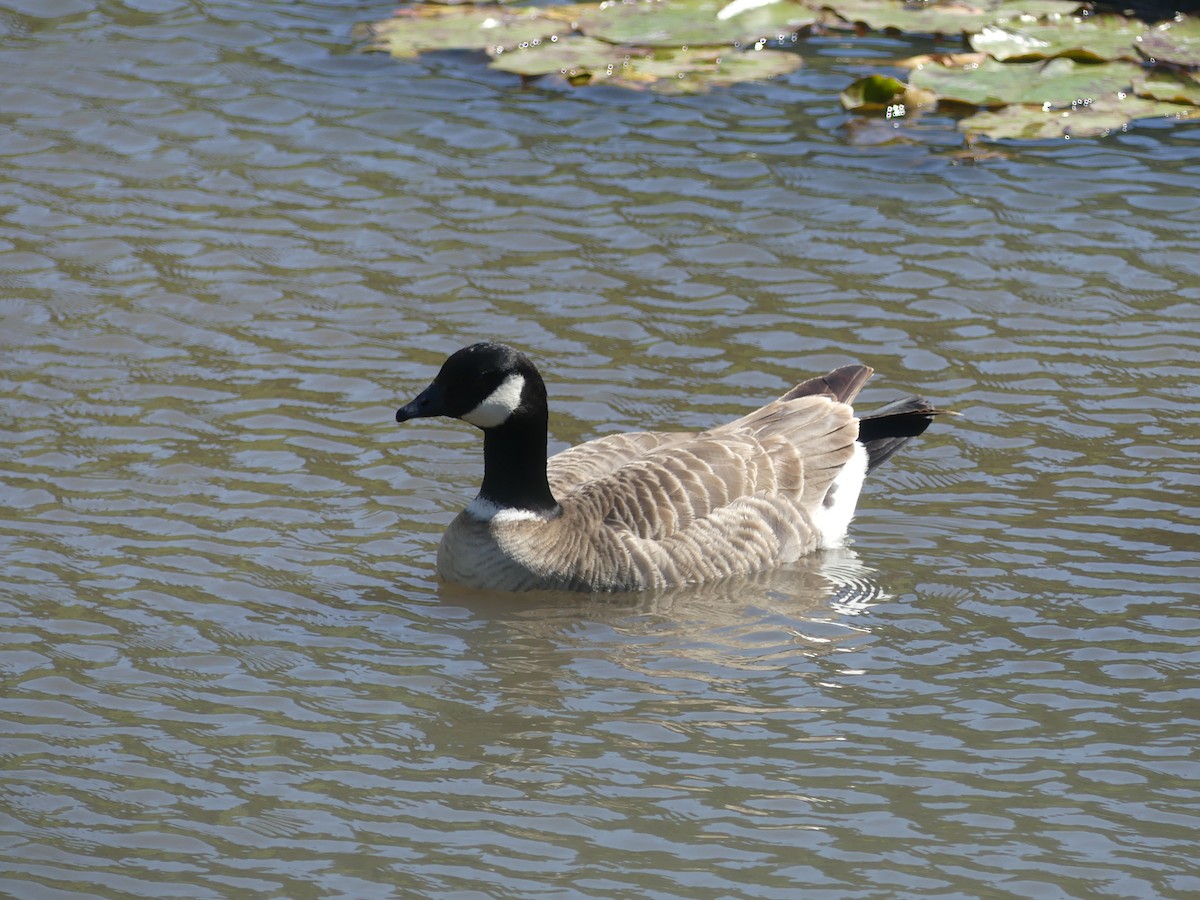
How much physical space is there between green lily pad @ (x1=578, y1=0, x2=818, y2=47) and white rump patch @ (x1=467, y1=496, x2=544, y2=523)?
668cm

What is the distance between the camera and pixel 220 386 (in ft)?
33.3

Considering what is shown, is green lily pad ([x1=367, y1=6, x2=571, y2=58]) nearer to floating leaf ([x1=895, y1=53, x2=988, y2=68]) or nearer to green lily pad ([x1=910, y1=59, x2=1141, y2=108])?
floating leaf ([x1=895, y1=53, x2=988, y2=68])

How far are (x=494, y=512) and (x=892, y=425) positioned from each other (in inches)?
91.7

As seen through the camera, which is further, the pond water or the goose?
the goose

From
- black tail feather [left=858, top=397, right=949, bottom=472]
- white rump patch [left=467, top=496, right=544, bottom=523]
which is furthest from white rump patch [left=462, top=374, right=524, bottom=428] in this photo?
black tail feather [left=858, top=397, right=949, bottom=472]

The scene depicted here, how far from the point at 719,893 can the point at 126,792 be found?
92.1 inches

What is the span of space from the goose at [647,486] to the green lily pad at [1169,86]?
202 inches

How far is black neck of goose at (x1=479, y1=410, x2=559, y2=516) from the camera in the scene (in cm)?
850

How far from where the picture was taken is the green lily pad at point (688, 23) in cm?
1419

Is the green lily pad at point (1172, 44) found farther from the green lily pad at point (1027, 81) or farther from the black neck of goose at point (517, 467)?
the black neck of goose at point (517, 467)

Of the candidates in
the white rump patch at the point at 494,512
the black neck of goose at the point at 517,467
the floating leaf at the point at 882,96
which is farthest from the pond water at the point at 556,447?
the black neck of goose at the point at 517,467

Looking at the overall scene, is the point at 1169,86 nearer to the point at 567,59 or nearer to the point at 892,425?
the point at 567,59

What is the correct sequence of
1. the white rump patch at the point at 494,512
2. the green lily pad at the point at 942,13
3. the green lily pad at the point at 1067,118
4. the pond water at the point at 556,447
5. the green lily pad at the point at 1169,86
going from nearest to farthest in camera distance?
the pond water at the point at 556,447, the white rump patch at the point at 494,512, the green lily pad at the point at 1067,118, the green lily pad at the point at 1169,86, the green lily pad at the point at 942,13

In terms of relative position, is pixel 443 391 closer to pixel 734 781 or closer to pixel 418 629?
pixel 418 629
